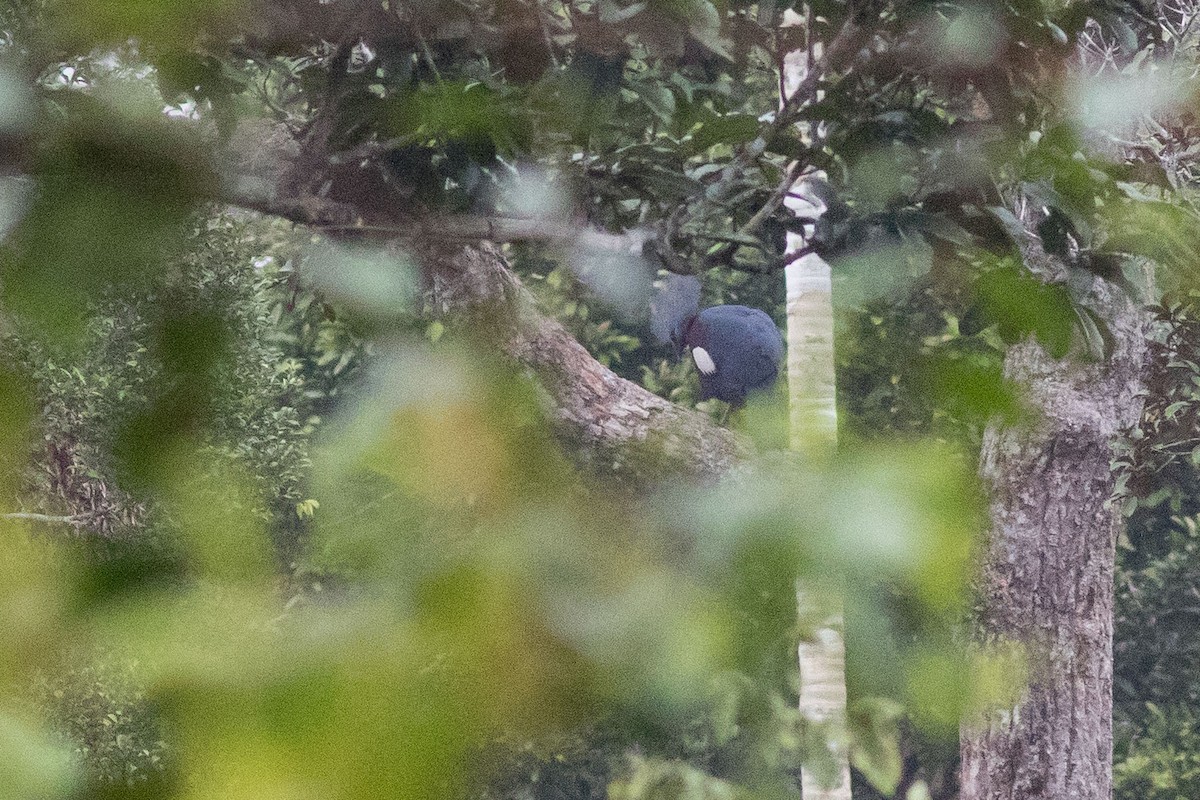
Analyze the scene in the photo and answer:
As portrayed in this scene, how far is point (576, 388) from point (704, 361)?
130 centimetres

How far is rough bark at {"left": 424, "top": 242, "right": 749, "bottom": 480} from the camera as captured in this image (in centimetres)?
41

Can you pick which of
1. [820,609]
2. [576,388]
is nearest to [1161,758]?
[576,388]

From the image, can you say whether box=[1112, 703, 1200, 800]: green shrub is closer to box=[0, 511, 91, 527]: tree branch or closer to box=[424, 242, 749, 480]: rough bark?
box=[424, 242, 749, 480]: rough bark

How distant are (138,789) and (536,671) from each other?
7 cm

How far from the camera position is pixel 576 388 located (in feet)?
2.21

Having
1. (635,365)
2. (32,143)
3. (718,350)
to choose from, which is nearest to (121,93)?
(32,143)

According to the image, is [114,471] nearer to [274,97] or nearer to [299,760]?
[299,760]

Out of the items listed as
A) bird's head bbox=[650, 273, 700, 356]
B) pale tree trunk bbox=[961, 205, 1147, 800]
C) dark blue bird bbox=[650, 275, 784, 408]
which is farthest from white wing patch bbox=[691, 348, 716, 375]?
pale tree trunk bbox=[961, 205, 1147, 800]

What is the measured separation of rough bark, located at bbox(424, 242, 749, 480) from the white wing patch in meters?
1.06

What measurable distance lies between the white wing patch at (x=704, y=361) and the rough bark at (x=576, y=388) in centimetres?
106

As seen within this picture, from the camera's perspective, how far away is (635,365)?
2.91m

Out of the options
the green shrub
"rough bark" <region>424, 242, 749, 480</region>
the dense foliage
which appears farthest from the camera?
the green shrub

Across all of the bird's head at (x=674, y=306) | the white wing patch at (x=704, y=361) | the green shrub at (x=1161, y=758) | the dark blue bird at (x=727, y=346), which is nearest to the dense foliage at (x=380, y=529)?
the bird's head at (x=674, y=306)

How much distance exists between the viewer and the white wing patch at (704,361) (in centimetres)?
193
